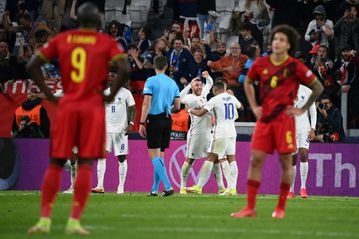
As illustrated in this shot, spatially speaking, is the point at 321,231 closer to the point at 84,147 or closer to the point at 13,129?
the point at 84,147

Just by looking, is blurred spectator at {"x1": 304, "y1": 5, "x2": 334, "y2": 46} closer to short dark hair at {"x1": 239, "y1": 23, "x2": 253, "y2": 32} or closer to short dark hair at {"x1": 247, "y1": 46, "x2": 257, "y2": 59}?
short dark hair at {"x1": 239, "y1": 23, "x2": 253, "y2": 32}

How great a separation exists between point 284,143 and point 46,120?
11940mm

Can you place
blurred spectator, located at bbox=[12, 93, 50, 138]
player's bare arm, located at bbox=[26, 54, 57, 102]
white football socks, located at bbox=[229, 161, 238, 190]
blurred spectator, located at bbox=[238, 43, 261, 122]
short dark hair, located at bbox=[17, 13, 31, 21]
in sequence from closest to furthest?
player's bare arm, located at bbox=[26, 54, 57, 102]
white football socks, located at bbox=[229, 161, 238, 190]
blurred spectator, located at bbox=[12, 93, 50, 138]
blurred spectator, located at bbox=[238, 43, 261, 122]
short dark hair, located at bbox=[17, 13, 31, 21]

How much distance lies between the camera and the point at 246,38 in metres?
25.5

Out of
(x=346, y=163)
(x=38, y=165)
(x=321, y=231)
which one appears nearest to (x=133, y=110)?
(x=38, y=165)

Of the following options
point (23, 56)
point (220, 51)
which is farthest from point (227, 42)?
point (23, 56)

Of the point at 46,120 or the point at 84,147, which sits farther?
the point at 46,120

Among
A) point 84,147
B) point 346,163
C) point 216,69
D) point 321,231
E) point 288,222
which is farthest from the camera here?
point 216,69

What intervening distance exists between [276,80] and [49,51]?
3.19 m

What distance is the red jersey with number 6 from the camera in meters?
→ 13.3

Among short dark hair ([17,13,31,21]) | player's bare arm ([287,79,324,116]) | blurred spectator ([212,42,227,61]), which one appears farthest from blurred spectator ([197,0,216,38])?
player's bare arm ([287,79,324,116])

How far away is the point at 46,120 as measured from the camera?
962 inches

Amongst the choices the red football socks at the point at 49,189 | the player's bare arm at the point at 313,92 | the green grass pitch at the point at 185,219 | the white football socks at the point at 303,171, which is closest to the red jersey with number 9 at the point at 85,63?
the red football socks at the point at 49,189

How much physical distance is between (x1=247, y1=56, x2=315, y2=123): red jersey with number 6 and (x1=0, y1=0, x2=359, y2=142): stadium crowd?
1055cm
